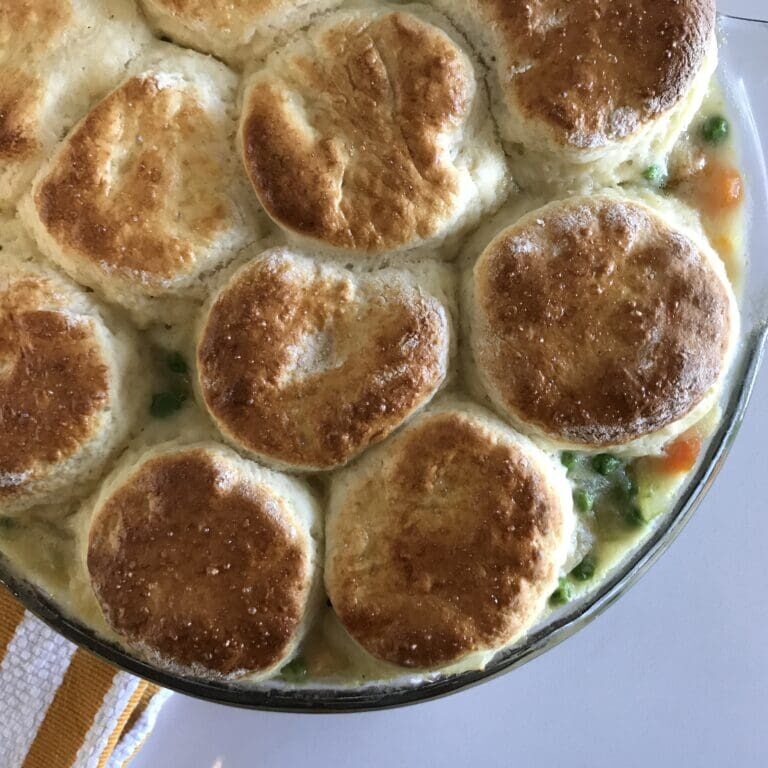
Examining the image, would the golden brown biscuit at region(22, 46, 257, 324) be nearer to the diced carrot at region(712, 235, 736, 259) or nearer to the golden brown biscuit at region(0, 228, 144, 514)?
the golden brown biscuit at region(0, 228, 144, 514)

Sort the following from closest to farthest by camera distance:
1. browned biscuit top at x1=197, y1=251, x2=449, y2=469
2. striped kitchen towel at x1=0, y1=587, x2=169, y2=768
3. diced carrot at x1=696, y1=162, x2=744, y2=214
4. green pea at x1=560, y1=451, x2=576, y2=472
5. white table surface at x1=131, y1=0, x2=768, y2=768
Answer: browned biscuit top at x1=197, y1=251, x2=449, y2=469, green pea at x1=560, y1=451, x2=576, y2=472, diced carrot at x1=696, y1=162, x2=744, y2=214, striped kitchen towel at x1=0, y1=587, x2=169, y2=768, white table surface at x1=131, y1=0, x2=768, y2=768

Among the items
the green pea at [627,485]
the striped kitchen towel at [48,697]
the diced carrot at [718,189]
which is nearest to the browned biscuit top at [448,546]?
the green pea at [627,485]

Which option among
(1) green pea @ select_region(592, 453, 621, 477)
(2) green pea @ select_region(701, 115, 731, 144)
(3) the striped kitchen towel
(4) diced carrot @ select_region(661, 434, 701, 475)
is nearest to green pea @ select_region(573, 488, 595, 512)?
(1) green pea @ select_region(592, 453, 621, 477)

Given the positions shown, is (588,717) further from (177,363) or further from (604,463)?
(177,363)

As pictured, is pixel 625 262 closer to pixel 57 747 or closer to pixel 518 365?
pixel 518 365

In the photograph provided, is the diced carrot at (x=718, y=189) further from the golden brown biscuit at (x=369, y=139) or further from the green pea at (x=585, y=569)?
the green pea at (x=585, y=569)

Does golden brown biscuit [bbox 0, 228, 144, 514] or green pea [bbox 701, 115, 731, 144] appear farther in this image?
green pea [bbox 701, 115, 731, 144]
